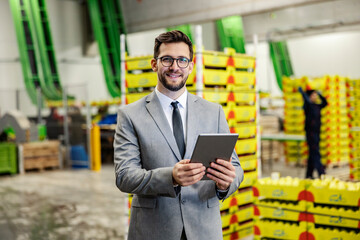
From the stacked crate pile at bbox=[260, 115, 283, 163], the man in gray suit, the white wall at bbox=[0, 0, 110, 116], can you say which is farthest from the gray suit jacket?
the white wall at bbox=[0, 0, 110, 116]

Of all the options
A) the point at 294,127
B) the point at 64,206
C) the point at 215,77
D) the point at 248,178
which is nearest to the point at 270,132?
the point at 294,127

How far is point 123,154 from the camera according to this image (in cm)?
212

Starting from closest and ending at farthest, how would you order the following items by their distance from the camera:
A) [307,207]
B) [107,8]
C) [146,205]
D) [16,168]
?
[146,205] < [307,207] < [16,168] < [107,8]

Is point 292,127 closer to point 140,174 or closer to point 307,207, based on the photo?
point 307,207

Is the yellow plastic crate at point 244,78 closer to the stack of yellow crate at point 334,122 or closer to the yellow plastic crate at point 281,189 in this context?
the yellow plastic crate at point 281,189

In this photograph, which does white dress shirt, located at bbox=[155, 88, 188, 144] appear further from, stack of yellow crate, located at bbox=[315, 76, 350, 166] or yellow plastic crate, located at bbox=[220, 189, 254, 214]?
stack of yellow crate, located at bbox=[315, 76, 350, 166]

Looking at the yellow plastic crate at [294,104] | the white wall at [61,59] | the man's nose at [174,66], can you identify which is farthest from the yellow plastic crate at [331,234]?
the white wall at [61,59]

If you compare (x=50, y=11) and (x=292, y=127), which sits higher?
(x=50, y=11)

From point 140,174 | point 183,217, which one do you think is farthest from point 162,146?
point 183,217

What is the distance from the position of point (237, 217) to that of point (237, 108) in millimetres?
1336

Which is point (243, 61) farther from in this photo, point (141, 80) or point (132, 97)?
point (132, 97)

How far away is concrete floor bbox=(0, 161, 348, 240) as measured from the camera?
636 cm

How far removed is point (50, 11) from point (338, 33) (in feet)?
40.1

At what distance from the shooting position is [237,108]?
18.2 ft
